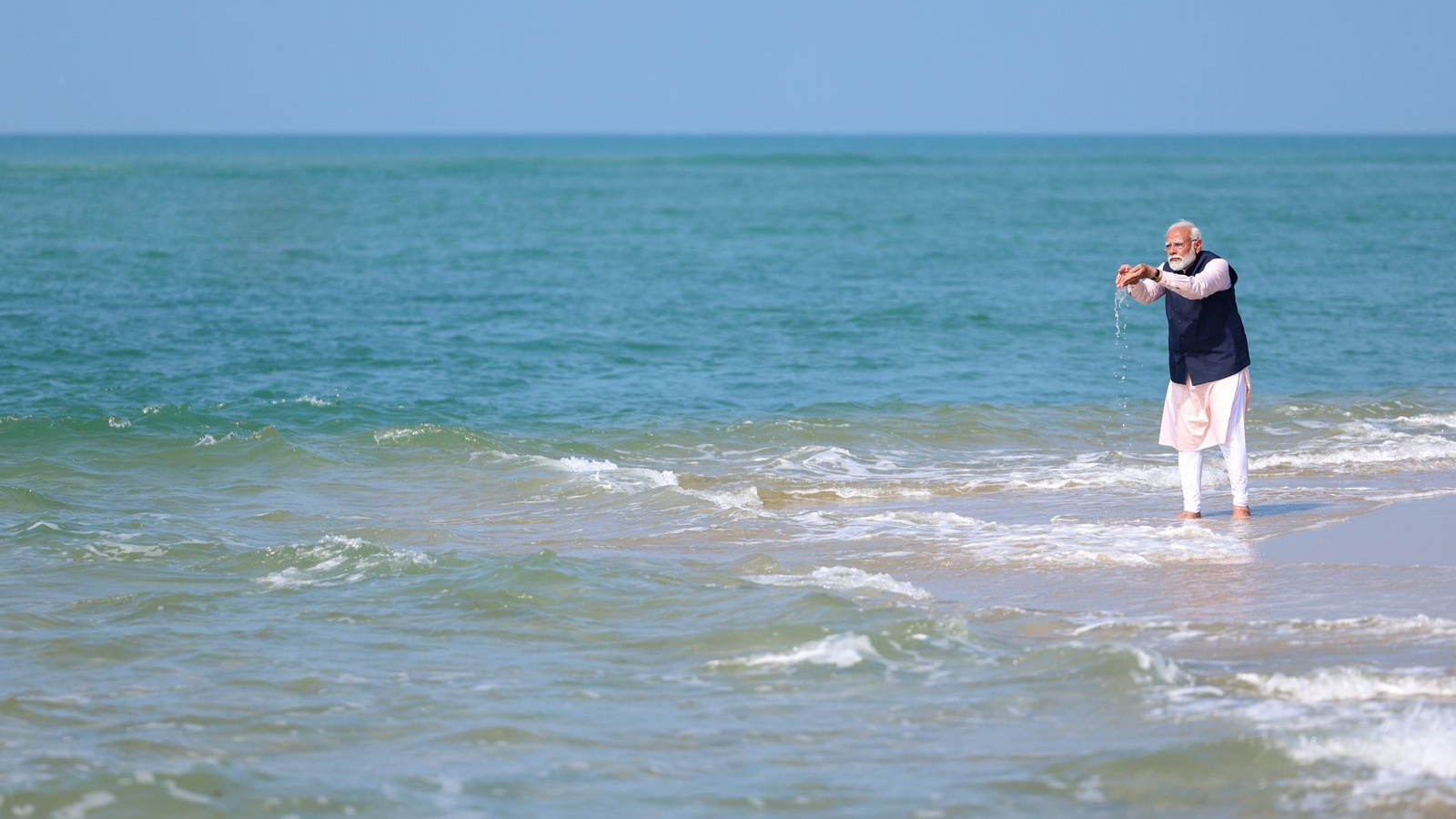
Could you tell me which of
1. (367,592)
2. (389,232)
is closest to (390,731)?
(367,592)

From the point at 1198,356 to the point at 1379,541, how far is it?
1.42 m

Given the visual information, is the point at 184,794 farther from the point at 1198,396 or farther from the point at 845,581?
the point at 1198,396

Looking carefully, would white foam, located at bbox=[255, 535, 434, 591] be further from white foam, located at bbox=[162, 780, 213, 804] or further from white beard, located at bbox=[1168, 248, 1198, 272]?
white beard, located at bbox=[1168, 248, 1198, 272]

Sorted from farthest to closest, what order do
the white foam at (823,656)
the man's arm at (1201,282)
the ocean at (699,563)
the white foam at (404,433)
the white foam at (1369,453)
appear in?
the white foam at (404,433)
the white foam at (1369,453)
the man's arm at (1201,282)
the white foam at (823,656)
the ocean at (699,563)

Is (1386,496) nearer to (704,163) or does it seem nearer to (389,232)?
(389,232)

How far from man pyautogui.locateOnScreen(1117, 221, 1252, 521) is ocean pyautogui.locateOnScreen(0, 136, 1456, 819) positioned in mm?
446

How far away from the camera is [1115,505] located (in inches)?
394

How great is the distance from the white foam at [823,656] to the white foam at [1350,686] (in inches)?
61.0

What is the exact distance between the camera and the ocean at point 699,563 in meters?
5.45

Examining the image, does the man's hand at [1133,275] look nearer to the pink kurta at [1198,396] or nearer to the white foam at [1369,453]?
the pink kurta at [1198,396]

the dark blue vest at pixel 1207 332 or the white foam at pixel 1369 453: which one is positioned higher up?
the dark blue vest at pixel 1207 332

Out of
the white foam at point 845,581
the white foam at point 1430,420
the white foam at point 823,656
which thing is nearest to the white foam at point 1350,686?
the white foam at point 823,656

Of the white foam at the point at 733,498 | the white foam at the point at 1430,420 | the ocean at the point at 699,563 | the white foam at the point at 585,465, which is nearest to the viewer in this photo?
the ocean at the point at 699,563

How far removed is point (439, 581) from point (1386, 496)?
20.1 feet
